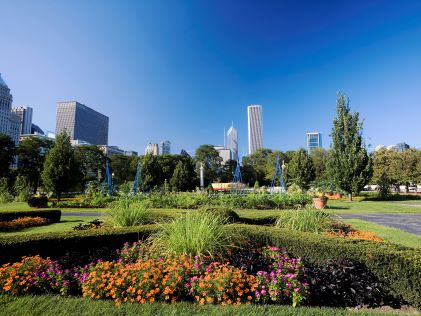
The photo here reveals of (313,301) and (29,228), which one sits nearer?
(313,301)

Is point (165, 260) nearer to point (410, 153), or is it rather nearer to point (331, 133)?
point (331, 133)

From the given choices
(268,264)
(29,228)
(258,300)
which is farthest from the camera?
(29,228)

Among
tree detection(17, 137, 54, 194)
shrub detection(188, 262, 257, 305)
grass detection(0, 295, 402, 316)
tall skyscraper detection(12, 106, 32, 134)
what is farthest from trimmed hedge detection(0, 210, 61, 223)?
tall skyscraper detection(12, 106, 32, 134)

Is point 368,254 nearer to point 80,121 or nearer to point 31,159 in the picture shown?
point 31,159

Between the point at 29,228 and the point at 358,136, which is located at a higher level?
the point at 358,136

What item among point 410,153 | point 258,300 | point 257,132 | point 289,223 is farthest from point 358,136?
point 257,132

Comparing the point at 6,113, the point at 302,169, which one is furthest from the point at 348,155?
the point at 6,113

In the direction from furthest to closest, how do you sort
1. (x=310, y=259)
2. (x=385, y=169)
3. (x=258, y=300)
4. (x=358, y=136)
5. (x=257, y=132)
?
(x=257, y=132), (x=385, y=169), (x=358, y=136), (x=310, y=259), (x=258, y=300)

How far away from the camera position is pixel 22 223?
9.28 m

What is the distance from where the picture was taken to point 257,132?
18500 centimetres

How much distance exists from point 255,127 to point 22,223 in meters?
183

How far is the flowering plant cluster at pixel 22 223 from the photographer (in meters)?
8.90

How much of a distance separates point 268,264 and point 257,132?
185m

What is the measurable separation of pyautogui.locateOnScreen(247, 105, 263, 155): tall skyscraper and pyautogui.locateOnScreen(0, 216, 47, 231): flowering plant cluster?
17491 centimetres
